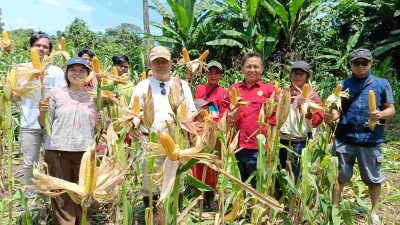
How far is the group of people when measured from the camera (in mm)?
2195

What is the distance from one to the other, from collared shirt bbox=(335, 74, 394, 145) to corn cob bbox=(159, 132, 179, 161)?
186 centimetres

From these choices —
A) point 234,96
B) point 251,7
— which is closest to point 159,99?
point 234,96

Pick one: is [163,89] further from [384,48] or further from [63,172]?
[384,48]

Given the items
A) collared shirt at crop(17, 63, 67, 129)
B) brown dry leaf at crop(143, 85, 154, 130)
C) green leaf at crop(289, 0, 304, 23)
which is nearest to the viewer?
brown dry leaf at crop(143, 85, 154, 130)

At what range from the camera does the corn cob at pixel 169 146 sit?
0.98 metres

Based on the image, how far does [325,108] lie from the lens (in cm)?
237

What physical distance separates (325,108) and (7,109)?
179 cm

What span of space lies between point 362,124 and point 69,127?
1.87 metres

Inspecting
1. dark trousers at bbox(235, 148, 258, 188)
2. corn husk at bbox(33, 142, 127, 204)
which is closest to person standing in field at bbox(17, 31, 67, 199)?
dark trousers at bbox(235, 148, 258, 188)

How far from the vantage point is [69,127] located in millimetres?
2182

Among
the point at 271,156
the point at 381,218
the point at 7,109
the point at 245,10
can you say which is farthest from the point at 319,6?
the point at 7,109

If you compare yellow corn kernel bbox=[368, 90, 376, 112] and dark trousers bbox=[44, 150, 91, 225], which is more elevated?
yellow corn kernel bbox=[368, 90, 376, 112]

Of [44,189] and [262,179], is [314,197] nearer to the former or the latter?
[262,179]

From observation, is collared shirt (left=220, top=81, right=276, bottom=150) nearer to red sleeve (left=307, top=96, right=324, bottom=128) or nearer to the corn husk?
red sleeve (left=307, top=96, right=324, bottom=128)
